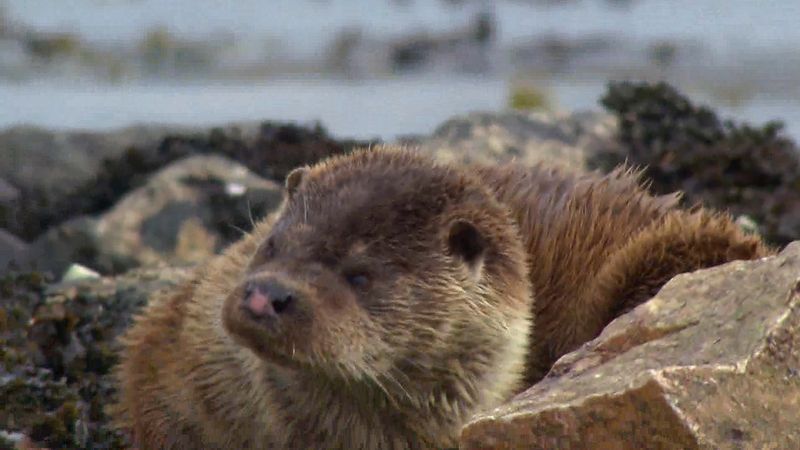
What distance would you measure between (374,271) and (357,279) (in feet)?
0.16

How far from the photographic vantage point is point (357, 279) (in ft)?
13.1

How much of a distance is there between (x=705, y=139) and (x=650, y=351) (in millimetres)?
6025

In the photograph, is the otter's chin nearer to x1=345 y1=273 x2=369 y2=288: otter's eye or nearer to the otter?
the otter

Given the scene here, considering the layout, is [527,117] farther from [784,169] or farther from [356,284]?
[356,284]

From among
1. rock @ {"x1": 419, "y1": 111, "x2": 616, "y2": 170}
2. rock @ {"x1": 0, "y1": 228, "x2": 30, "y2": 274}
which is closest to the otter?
rock @ {"x1": 0, "y1": 228, "x2": 30, "y2": 274}

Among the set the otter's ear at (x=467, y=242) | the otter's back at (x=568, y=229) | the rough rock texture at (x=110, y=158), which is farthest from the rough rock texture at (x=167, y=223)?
the otter's ear at (x=467, y=242)

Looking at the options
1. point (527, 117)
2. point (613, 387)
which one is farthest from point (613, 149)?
point (613, 387)

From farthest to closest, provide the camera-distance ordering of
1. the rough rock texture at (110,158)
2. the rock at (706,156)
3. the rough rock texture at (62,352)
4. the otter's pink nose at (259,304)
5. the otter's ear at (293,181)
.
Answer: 1. the rough rock texture at (110,158)
2. the rock at (706,156)
3. the rough rock texture at (62,352)
4. the otter's ear at (293,181)
5. the otter's pink nose at (259,304)

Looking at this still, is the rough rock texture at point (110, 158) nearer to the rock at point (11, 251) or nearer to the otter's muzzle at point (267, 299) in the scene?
the rock at point (11, 251)

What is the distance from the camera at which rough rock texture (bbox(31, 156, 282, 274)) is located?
24.4 ft

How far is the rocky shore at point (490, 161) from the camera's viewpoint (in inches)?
123

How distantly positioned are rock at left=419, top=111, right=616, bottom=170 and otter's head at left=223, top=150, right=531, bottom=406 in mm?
3836

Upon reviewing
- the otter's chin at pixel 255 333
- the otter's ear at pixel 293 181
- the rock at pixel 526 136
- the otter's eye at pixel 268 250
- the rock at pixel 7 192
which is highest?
the otter's ear at pixel 293 181

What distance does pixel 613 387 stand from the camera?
3143mm
